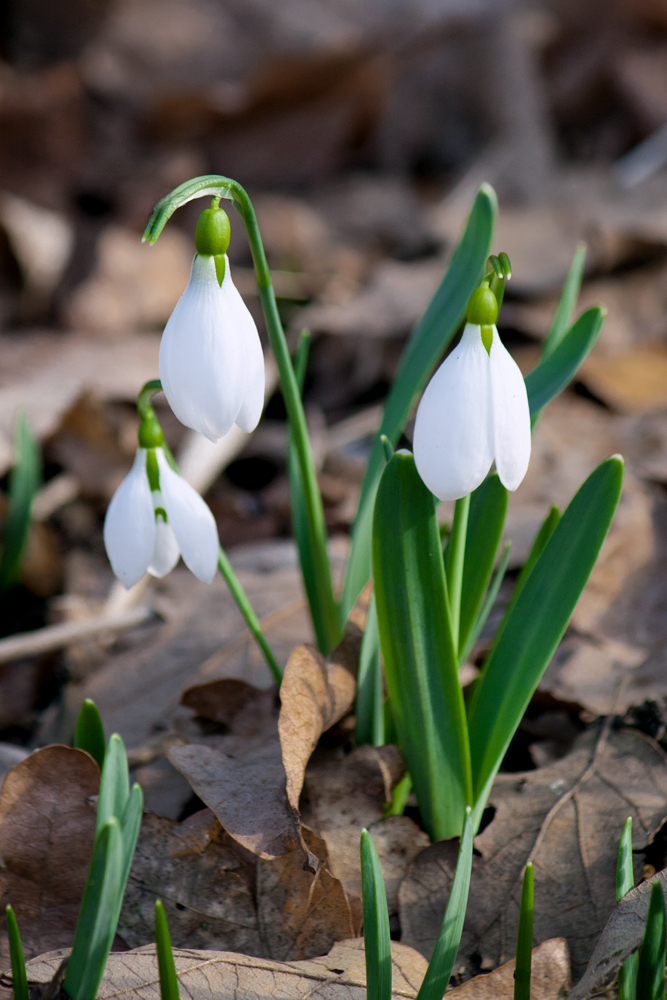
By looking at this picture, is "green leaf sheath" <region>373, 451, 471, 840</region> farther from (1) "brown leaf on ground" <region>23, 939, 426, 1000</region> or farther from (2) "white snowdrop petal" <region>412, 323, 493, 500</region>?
(1) "brown leaf on ground" <region>23, 939, 426, 1000</region>

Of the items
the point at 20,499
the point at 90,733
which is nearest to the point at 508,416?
the point at 90,733

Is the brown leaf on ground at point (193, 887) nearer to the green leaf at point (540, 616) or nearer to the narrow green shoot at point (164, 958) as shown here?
the narrow green shoot at point (164, 958)

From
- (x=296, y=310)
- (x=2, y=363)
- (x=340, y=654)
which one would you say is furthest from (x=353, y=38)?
(x=340, y=654)

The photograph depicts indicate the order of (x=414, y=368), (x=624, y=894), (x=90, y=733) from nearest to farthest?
(x=624, y=894) < (x=90, y=733) < (x=414, y=368)

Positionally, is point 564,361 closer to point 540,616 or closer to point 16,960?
point 540,616

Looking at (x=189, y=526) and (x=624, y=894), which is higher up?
(x=189, y=526)

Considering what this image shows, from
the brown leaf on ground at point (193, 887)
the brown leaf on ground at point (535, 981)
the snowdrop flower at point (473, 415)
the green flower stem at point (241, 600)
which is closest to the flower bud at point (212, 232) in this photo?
the snowdrop flower at point (473, 415)

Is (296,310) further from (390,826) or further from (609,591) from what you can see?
(390,826)
